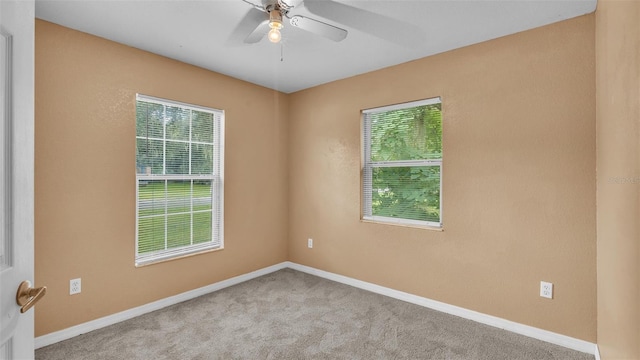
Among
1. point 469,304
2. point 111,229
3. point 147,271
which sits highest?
point 111,229

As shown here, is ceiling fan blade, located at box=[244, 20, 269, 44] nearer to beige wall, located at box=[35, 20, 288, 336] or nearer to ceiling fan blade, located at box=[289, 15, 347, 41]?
ceiling fan blade, located at box=[289, 15, 347, 41]

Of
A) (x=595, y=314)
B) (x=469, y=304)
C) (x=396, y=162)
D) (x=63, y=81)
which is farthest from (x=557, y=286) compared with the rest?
(x=63, y=81)

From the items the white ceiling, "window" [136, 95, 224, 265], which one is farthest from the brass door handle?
"window" [136, 95, 224, 265]

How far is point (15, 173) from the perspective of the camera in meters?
0.88

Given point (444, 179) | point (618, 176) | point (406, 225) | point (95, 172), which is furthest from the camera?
point (406, 225)

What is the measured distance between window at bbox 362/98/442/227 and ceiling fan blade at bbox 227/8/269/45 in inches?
67.5

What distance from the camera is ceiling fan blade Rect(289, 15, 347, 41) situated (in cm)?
186

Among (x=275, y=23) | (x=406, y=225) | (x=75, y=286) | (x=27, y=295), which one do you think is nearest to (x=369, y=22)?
(x=275, y=23)

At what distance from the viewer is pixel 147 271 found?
2900mm

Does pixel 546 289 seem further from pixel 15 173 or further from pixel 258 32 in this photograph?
pixel 15 173

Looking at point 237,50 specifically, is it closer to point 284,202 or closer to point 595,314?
point 284,202

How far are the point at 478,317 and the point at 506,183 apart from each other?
1195 mm

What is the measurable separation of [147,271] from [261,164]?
1.72m

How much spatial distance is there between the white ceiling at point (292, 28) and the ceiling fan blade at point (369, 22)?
0.08 ft
